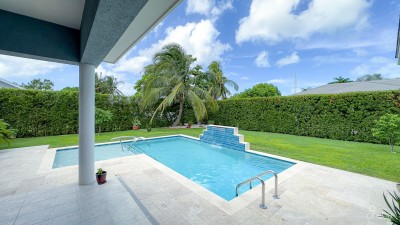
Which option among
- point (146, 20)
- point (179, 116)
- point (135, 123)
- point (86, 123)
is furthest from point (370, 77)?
point (86, 123)

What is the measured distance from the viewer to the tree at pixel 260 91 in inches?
1592

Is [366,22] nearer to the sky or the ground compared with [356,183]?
nearer to the sky

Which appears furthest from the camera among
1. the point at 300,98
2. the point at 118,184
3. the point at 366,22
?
the point at 366,22

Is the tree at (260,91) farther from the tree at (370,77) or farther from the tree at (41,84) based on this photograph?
the tree at (41,84)

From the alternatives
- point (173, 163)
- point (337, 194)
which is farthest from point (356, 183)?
point (173, 163)

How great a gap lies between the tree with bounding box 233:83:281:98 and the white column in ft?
123

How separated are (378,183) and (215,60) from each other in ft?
65.2

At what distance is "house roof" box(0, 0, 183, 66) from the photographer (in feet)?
6.51

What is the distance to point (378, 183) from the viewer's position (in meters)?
4.52

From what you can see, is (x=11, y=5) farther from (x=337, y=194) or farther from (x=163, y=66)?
(x=163, y=66)

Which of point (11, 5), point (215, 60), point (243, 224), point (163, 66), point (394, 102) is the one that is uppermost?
point (215, 60)

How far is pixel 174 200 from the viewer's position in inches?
149

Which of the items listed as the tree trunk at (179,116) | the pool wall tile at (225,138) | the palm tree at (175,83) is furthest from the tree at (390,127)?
the tree trunk at (179,116)

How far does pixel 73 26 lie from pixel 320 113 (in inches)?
→ 498
